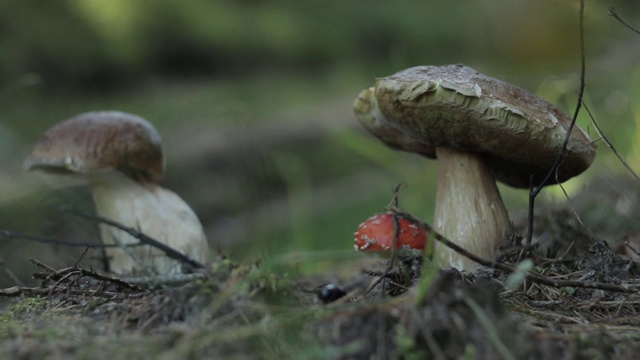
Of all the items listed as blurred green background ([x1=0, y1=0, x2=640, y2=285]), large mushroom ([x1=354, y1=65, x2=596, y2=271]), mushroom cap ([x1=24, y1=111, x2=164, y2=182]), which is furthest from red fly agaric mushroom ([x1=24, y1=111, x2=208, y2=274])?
large mushroom ([x1=354, y1=65, x2=596, y2=271])

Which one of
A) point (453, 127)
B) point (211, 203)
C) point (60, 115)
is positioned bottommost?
point (211, 203)

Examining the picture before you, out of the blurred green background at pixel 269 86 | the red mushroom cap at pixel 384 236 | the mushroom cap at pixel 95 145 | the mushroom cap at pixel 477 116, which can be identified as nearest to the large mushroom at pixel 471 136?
the mushroom cap at pixel 477 116

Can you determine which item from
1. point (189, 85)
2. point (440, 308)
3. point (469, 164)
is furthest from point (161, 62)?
point (440, 308)

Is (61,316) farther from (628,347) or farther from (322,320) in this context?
(628,347)

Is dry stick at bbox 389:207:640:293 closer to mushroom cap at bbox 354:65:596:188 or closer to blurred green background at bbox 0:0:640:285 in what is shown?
mushroom cap at bbox 354:65:596:188

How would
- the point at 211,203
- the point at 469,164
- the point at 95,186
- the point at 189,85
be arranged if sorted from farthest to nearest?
the point at 189,85
the point at 211,203
the point at 95,186
the point at 469,164

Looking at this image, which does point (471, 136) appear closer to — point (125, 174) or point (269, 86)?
point (125, 174)
